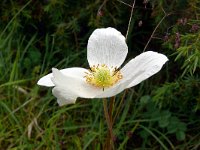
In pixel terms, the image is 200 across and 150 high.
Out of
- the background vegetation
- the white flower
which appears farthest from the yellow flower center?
the background vegetation

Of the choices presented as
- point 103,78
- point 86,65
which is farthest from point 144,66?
point 86,65

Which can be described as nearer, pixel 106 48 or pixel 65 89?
pixel 65 89

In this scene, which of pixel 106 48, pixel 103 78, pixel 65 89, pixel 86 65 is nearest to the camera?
pixel 65 89

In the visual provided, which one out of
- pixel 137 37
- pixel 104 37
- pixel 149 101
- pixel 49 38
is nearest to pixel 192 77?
pixel 149 101

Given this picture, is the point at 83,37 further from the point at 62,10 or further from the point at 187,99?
the point at 187,99

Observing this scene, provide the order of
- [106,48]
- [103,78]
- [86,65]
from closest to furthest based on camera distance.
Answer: [103,78]
[106,48]
[86,65]

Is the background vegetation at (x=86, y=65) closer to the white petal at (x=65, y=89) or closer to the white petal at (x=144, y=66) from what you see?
the white petal at (x=144, y=66)

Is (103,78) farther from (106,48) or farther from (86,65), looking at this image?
(86,65)
